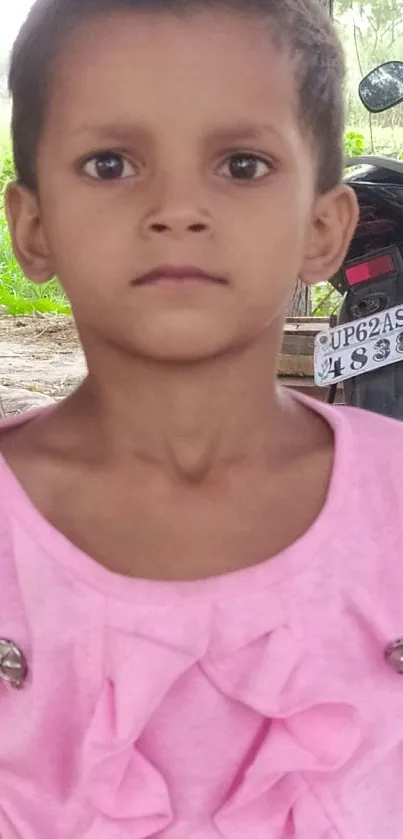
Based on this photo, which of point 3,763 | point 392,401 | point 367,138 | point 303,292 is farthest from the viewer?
point 367,138

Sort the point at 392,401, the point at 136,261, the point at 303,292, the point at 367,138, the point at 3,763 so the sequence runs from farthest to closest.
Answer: the point at 367,138, the point at 303,292, the point at 392,401, the point at 3,763, the point at 136,261

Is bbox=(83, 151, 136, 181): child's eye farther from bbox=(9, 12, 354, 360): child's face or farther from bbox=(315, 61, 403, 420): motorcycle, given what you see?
bbox=(315, 61, 403, 420): motorcycle

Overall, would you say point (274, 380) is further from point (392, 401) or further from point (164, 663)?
point (392, 401)

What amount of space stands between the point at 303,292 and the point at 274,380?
3086mm

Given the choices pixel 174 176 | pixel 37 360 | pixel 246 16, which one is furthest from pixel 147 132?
pixel 37 360

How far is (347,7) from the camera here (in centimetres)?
425

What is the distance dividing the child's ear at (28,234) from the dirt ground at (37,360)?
2194 mm

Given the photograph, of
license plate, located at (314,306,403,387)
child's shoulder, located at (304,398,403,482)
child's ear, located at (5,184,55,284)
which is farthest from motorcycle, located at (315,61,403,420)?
child's ear, located at (5,184,55,284)

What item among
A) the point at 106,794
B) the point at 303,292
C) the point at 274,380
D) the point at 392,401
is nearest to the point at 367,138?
the point at 303,292

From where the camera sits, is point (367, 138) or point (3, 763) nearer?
point (3, 763)

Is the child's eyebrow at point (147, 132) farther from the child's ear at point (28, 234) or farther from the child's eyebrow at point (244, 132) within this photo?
the child's ear at point (28, 234)

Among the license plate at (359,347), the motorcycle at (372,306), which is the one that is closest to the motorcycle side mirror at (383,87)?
the motorcycle at (372,306)

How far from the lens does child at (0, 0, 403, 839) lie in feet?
3.13

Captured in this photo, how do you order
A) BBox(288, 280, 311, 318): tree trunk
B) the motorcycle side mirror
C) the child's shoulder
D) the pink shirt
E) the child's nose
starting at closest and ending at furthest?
1. the child's nose
2. the pink shirt
3. the child's shoulder
4. the motorcycle side mirror
5. BBox(288, 280, 311, 318): tree trunk
